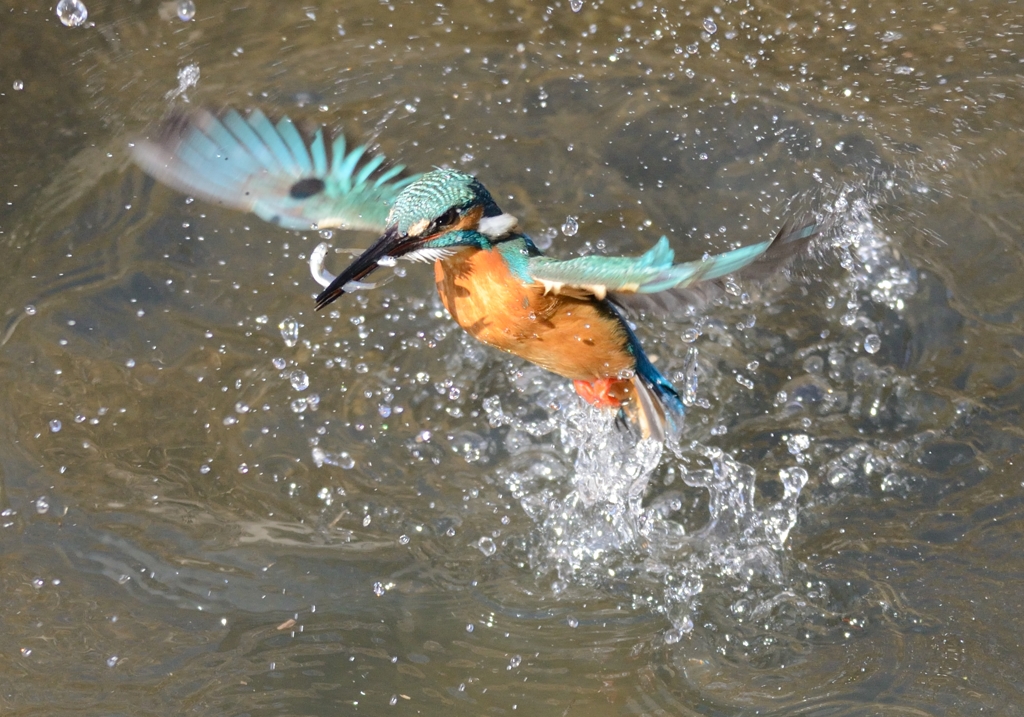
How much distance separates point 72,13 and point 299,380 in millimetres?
1937

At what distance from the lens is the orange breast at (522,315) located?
2.64m

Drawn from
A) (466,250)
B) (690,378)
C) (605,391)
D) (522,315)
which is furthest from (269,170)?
(690,378)

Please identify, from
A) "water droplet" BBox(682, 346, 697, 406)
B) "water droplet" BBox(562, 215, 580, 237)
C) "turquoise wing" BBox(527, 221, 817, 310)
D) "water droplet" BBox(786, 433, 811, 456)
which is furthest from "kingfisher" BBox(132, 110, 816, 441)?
"water droplet" BBox(562, 215, 580, 237)

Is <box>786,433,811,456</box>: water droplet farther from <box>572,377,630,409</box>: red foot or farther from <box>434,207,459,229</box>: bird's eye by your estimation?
<box>434,207,459,229</box>: bird's eye

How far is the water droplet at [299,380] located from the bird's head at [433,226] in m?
1.18

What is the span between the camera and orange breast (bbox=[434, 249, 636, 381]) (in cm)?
264

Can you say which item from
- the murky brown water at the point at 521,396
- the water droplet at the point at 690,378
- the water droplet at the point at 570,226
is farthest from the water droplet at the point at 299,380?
the water droplet at the point at 690,378

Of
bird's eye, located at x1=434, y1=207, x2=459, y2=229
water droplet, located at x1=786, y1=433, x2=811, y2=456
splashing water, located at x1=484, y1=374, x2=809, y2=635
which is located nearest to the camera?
bird's eye, located at x1=434, y1=207, x2=459, y2=229

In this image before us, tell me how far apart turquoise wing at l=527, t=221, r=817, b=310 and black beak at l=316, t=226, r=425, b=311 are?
30cm

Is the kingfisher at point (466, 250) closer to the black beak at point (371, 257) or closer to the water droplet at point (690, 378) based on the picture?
the black beak at point (371, 257)

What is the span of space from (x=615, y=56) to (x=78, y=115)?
2162 millimetres

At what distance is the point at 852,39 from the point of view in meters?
4.62

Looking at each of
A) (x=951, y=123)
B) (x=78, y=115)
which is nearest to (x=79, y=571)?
(x=78, y=115)

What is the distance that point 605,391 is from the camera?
3.23 metres
